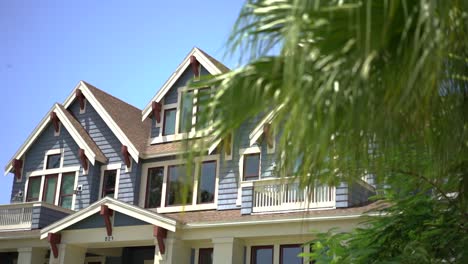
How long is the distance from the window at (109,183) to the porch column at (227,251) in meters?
6.49

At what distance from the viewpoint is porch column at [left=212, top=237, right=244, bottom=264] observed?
23328 mm

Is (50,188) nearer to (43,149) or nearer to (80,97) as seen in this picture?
(43,149)

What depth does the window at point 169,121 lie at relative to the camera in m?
28.0

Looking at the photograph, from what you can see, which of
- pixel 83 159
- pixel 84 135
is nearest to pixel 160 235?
pixel 83 159

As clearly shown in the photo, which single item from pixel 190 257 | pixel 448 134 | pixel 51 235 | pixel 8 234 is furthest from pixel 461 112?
pixel 8 234

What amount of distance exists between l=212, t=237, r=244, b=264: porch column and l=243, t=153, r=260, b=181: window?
103 inches

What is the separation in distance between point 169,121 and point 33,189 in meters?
6.78

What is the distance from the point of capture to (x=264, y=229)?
23.1 metres

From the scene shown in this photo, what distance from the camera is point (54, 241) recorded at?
26125 millimetres

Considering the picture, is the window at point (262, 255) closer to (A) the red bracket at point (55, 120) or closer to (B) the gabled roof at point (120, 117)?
(B) the gabled roof at point (120, 117)

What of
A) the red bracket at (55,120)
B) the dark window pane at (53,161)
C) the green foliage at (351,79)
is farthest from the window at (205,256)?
the green foliage at (351,79)

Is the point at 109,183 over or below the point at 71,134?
below

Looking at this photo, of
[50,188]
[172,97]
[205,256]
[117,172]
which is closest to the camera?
[205,256]

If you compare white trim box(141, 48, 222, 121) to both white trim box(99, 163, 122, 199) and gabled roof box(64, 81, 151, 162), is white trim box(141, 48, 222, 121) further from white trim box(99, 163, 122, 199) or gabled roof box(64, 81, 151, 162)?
white trim box(99, 163, 122, 199)
